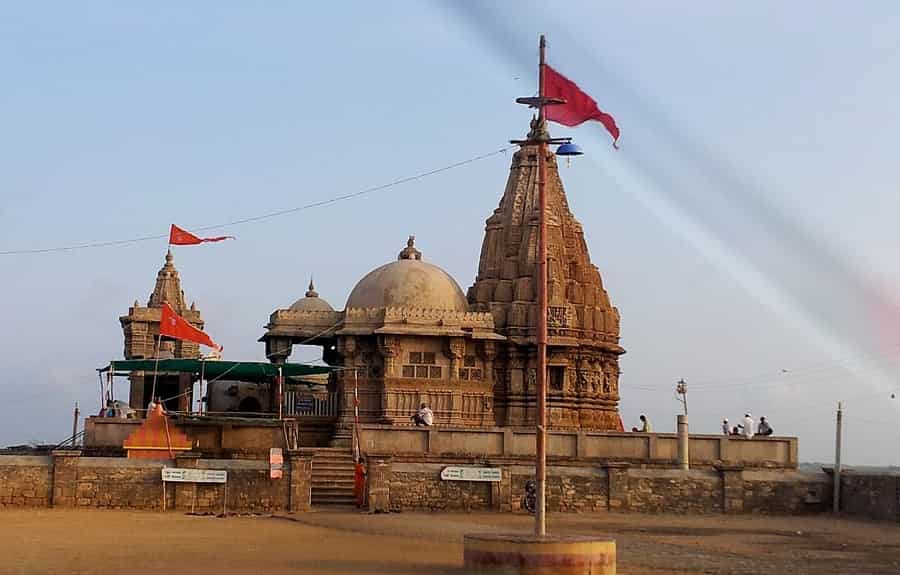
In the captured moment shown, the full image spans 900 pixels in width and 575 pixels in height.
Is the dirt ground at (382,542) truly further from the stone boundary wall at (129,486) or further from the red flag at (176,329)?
the red flag at (176,329)

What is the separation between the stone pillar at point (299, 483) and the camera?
30.0 m

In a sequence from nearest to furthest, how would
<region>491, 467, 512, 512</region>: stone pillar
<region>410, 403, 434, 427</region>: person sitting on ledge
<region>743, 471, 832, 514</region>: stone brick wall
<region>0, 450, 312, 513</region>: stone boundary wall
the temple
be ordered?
<region>0, 450, 312, 513</region>: stone boundary wall < <region>491, 467, 512, 512</region>: stone pillar < <region>743, 471, 832, 514</region>: stone brick wall < <region>410, 403, 434, 427</region>: person sitting on ledge < the temple

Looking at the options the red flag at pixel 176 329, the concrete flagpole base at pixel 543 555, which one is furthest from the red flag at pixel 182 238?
the concrete flagpole base at pixel 543 555

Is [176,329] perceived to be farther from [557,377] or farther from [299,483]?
[557,377]

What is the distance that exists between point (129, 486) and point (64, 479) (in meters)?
1.55

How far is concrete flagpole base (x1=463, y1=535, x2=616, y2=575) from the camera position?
16.8 metres

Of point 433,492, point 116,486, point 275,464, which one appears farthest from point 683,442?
point 116,486

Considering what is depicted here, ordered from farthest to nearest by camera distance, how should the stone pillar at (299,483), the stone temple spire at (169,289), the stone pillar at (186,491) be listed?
the stone temple spire at (169,289) → the stone pillar at (299,483) → the stone pillar at (186,491)

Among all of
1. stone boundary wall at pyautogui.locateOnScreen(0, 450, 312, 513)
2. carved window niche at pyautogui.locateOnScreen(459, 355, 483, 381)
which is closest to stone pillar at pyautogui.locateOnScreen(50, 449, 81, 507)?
stone boundary wall at pyautogui.locateOnScreen(0, 450, 312, 513)

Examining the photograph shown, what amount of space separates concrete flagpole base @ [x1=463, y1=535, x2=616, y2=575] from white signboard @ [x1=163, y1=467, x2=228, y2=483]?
44.3 ft

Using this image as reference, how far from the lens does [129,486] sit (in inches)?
1158

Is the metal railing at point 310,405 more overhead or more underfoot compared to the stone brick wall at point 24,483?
more overhead

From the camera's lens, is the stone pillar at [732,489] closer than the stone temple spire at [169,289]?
Yes

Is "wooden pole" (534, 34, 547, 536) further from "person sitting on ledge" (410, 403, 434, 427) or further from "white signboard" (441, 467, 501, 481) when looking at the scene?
"person sitting on ledge" (410, 403, 434, 427)
